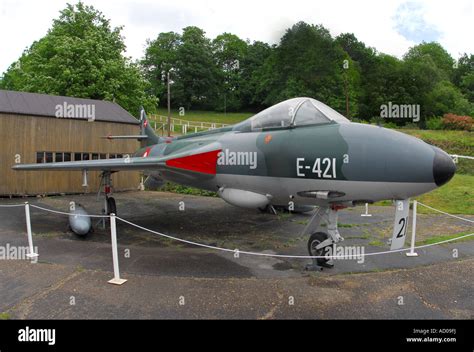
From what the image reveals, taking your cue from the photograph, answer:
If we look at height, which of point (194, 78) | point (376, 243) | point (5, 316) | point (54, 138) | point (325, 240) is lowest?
point (376, 243)

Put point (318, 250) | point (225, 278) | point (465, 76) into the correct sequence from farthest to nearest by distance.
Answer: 1. point (465, 76)
2. point (318, 250)
3. point (225, 278)

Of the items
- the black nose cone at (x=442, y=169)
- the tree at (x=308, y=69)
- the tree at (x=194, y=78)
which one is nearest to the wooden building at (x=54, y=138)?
the black nose cone at (x=442, y=169)

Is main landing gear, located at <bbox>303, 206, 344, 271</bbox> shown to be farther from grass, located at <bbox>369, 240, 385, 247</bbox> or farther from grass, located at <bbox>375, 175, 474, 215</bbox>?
grass, located at <bbox>375, 175, 474, 215</bbox>

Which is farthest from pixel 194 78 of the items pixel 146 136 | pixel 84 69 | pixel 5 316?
pixel 5 316

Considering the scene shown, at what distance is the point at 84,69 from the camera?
23734mm

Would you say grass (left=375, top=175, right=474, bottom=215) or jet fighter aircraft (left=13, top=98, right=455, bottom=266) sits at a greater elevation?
jet fighter aircraft (left=13, top=98, right=455, bottom=266)

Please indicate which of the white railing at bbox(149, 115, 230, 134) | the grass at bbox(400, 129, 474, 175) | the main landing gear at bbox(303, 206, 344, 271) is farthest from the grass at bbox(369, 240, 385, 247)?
the white railing at bbox(149, 115, 230, 134)

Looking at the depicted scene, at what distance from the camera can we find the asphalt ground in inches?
177

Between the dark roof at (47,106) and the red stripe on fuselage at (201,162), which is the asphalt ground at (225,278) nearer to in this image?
the red stripe on fuselage at (201,162)

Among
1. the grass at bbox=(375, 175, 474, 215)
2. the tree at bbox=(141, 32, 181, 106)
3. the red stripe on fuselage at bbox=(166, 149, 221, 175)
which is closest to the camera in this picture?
the red stripe on fuselage at bbox=(166, 149, 221, 175)

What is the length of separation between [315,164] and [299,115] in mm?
1135

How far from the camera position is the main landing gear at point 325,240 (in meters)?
5.90

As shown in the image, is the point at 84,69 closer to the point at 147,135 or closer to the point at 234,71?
the point at 147,135

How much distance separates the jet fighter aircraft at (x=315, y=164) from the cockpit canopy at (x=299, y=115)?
2 cm
